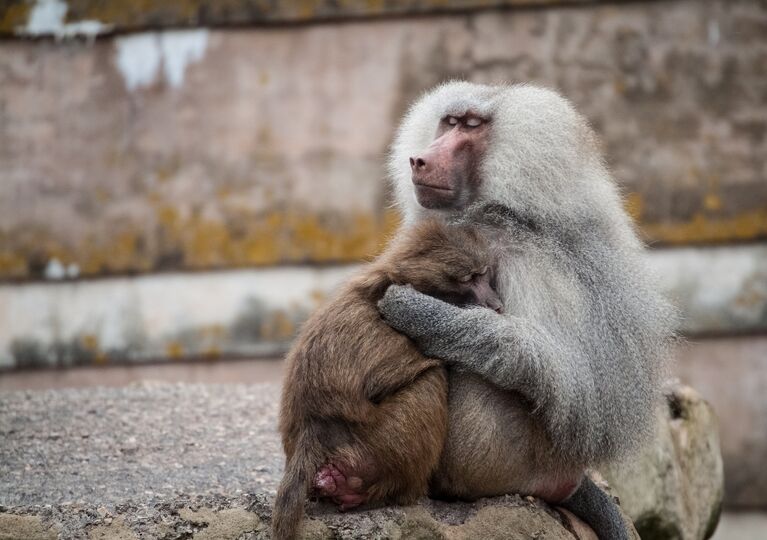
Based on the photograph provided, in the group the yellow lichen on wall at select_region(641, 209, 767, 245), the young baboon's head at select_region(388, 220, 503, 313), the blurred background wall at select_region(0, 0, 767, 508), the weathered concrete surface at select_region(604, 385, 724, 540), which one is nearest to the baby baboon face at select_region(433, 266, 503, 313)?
the young baboon's head at select_region(388, 220, 503, 313)

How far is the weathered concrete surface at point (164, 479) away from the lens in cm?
371

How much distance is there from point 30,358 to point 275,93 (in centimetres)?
265

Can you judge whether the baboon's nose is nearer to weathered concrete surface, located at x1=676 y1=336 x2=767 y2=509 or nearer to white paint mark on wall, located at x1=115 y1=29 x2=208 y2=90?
weathered concrete surface, located at x1=676 y1=336 x2=767 y2=509

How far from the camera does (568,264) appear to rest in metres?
3.72

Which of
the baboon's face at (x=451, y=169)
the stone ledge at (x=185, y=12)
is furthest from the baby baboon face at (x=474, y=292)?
the stone ledge at (x=185, y=12)

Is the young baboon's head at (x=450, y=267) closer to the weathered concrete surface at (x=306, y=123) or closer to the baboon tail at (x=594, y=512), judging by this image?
the baboon tail at (x=594, y=512)

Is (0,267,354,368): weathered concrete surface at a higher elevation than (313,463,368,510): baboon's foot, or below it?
below

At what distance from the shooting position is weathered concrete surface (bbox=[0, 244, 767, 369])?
8.16 metres

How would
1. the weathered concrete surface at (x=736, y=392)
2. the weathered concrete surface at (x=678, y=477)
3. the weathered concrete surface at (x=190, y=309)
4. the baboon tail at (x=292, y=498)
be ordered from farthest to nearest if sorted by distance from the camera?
the weathered concrete surface at (x=190, y=309) → the weathered concrete surface at (x=736, y=392) → the weathered concrete surface at (x=678, y=477) → the baboon tail at (x=292, y=498)

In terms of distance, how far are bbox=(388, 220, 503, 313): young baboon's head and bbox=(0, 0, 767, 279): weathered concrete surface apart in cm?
443

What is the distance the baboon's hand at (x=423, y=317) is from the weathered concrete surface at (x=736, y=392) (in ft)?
16.1

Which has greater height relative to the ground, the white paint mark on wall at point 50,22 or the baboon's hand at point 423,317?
the white paint mark on wall at point 50,22

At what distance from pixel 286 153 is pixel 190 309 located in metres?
1.34

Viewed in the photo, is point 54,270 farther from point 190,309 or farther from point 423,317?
point 423,317
